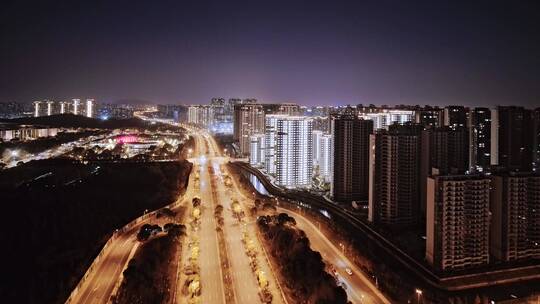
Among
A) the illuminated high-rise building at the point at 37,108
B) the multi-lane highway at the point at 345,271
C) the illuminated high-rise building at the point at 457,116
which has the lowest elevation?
the multi-lane highway at the point at 345,271

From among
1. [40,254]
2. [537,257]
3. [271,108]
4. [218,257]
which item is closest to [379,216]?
[537,257]

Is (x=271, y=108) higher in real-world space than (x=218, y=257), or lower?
higher

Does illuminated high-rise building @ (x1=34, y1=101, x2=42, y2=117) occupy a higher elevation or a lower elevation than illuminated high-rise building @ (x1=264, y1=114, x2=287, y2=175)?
higher

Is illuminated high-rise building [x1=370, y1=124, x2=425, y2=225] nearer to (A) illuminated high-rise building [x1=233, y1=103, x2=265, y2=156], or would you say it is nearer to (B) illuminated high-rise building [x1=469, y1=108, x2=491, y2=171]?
(B) illuminated high-rise building [x1=469, y1=108, x2=491, y2=171]

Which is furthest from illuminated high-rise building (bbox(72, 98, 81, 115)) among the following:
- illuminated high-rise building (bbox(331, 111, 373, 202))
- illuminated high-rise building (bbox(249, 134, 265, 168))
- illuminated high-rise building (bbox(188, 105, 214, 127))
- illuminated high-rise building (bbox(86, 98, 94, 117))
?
illuminated high-rise building (bbox(331, 111, 373, 202))

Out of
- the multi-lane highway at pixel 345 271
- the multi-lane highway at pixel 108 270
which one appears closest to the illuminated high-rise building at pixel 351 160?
the multi-lane highway at pixel 345 271

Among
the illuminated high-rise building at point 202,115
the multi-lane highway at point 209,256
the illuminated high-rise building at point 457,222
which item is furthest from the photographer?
the illuminated high-rise building at point 202,115

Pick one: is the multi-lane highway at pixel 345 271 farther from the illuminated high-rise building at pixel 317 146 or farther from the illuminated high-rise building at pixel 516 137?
the illuminated high-rise building at pixel 516 137

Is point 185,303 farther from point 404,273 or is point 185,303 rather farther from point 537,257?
point 537,257
